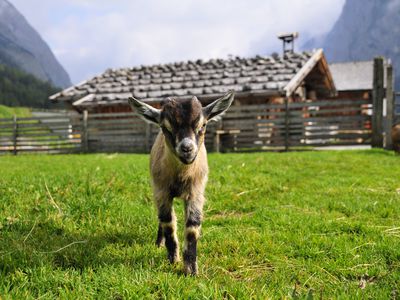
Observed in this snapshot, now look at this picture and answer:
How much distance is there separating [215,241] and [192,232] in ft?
2.11

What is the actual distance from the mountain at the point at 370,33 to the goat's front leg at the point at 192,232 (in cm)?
14631

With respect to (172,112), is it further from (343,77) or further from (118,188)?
(343,77)

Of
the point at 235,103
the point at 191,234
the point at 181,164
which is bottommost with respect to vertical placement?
the point at 191,234

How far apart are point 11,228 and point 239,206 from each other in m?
3.17

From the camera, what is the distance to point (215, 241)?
427 cm

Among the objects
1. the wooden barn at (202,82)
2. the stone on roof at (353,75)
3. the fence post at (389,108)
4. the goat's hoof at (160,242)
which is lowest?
the goat's hoof at (160,242)

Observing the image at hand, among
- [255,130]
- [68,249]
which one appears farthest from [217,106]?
[255,130]

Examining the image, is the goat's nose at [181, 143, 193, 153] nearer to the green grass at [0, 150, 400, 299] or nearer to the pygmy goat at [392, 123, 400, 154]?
the green grass at [0, 150, 400, 299]

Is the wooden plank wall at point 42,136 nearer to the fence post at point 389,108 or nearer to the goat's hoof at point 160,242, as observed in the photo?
the fence post at point 389,108

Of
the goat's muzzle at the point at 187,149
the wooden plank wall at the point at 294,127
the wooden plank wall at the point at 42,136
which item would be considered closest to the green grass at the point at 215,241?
the goat's muzzle at the point at 187,149

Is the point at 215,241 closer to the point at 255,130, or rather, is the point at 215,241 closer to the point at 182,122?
the point at 182,122

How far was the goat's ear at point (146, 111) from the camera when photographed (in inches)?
155

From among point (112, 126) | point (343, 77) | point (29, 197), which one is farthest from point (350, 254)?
point (343, 77)

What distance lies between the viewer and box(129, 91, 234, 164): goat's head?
11.3 feet
